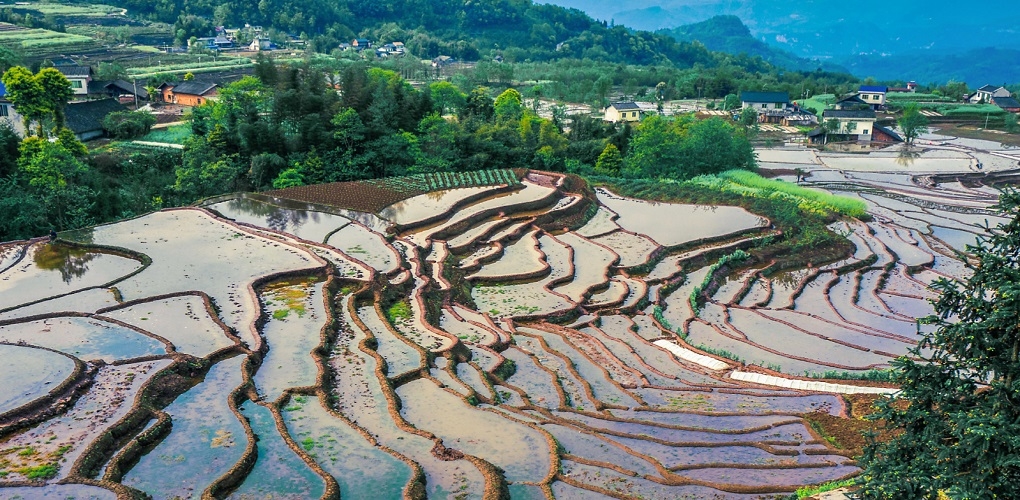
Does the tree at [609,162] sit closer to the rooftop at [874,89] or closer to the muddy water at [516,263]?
the muddy water at [516,263]

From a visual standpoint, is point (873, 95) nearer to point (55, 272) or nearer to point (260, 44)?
point (260, 44)

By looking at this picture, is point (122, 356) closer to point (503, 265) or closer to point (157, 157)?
point (503, 265)

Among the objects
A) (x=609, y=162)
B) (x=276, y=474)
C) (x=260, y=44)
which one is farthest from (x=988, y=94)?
(x=276, y=474)

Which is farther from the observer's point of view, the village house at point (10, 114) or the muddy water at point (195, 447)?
the village house at point (10, 114)

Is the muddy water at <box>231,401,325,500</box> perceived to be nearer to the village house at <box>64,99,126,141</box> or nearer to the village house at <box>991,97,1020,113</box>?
the village house at <box>64,99,126,141</box>

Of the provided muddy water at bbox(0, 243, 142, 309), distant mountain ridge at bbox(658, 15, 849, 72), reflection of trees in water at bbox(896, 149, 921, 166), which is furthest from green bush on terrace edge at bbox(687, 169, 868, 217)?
distant mountain ridge at bbox(658, 15, 849, 72)

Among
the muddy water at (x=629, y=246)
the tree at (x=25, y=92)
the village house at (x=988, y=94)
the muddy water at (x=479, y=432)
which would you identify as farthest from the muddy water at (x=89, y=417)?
the village house at (x=988, y=94)
